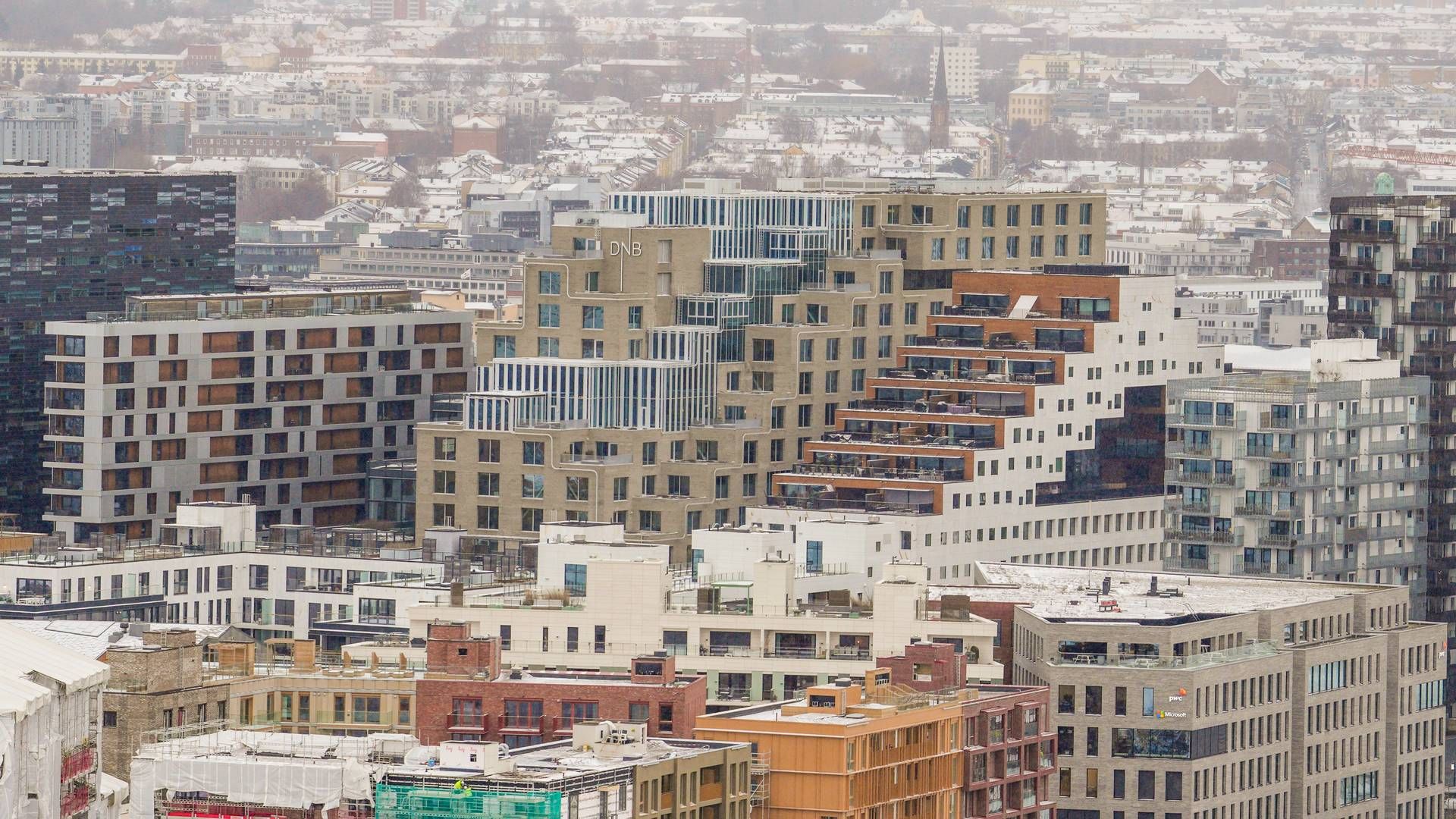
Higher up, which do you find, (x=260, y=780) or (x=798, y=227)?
(x=798, y=227)

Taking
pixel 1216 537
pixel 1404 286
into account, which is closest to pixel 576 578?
pixel 1216 537

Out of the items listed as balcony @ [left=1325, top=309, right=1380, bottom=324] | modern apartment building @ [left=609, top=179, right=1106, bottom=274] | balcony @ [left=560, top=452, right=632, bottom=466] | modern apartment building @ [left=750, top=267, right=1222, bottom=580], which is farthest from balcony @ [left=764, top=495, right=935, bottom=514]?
balcony @ [left=1325, top=309, right=1380, bottom=324]

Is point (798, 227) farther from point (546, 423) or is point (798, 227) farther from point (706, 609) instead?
point (706, 609)

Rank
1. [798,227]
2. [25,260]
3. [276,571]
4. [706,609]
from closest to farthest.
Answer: [706,609]
[276,571]
[798,227]
[25,260]

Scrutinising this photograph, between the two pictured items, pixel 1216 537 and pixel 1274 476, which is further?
pixel 1216 537

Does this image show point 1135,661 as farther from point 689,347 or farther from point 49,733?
point 49,733

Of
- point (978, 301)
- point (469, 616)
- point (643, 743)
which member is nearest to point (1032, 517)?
point (978, 301)
